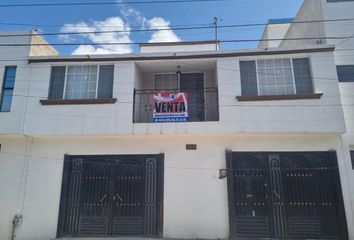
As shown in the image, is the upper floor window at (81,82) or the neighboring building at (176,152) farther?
the upper floor window at (81,82)

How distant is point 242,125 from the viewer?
839 centimetres

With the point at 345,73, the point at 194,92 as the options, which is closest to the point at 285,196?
the point at 345,73

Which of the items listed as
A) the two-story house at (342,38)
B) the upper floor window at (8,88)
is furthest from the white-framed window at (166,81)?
the two-story house at (342,38)

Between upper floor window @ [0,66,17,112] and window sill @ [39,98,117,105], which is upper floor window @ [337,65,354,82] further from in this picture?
upper floor window @ [0,66,17,112]

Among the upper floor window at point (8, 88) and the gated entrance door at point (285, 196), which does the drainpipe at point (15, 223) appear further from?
the gated entrance door at point (285, 196)

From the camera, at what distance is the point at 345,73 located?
902 cm

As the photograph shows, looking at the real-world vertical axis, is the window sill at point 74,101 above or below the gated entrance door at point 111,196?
above

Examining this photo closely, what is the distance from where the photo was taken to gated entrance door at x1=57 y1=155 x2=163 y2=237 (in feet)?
28.1

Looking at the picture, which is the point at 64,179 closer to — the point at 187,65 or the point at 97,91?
the point at 97,91

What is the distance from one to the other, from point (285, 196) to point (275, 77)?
12.5 ft

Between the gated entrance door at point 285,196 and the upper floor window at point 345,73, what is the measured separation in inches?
101

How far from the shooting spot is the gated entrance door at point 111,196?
28.1ft

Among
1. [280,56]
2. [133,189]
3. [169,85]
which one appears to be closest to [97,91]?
[169,85]

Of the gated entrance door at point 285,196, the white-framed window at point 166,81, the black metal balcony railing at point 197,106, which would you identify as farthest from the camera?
the white-framed window at point 166,81
